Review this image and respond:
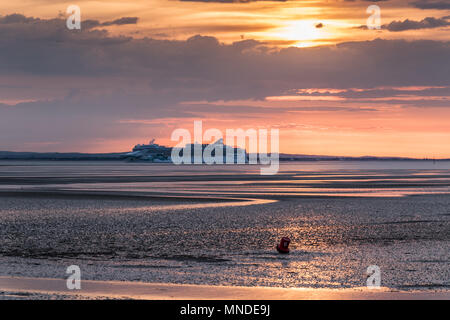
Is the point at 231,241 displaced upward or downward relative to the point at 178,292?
upward

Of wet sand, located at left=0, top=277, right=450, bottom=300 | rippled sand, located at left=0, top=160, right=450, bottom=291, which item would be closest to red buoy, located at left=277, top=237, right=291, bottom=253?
rippled sand, located at left=0, top=160, right=450, bottom=291

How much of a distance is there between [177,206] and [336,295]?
23227 millimetres

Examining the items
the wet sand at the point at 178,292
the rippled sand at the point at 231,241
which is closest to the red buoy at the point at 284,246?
the rippled sand at the point at 231,241

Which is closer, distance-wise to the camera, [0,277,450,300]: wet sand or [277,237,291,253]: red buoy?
[0,277,450,300]: wet sand

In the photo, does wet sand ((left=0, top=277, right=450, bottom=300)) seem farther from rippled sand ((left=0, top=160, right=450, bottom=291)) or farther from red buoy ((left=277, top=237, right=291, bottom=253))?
red buoy ((left=277, top=237, right=291, bottom=253))

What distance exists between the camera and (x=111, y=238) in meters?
23.2

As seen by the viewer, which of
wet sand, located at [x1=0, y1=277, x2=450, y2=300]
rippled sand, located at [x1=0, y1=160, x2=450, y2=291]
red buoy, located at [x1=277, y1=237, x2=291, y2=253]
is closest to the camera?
wet sand, located at [x1=0, y1=277, x2=450, y2=300]

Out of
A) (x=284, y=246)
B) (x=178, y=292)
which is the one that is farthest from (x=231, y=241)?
(x=178, y=292)

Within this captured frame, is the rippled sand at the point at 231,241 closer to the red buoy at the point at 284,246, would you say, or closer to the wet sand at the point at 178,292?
the red buoy at the point at 284,246

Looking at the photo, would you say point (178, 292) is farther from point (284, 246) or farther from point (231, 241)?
point (231, 241)

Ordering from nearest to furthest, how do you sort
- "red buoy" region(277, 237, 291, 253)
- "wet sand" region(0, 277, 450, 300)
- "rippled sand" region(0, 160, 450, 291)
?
"wet sand" region(0, 277, 450, 300), "rippled sand" region(0, 160, 450, 291), "red buoy" region(277, 237, 291, 253)

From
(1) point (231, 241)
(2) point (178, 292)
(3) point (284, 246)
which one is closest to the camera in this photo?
(2) point (178, 292)
